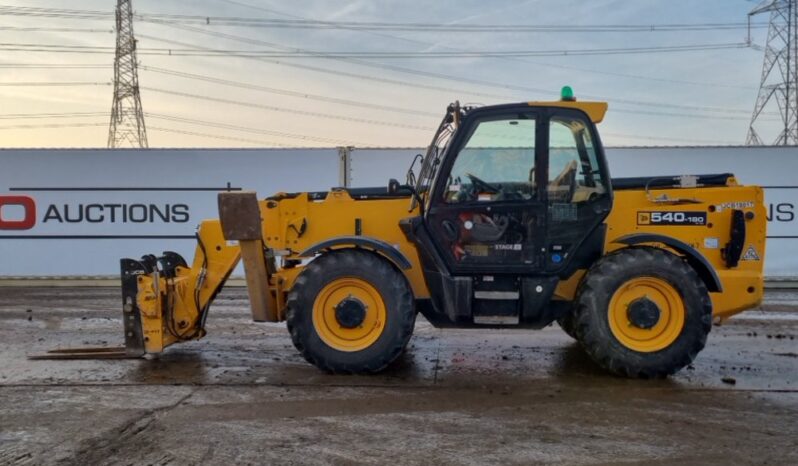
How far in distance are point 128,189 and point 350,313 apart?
9.32 metres

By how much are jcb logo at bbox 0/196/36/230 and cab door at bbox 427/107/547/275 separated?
10566 mm

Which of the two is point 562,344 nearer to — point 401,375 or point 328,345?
point 401,375

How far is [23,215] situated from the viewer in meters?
13.7

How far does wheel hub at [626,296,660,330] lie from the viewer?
586 centimetres

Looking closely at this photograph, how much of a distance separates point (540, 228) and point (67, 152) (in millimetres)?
11099

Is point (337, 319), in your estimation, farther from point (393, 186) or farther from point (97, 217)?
point (97, 217)

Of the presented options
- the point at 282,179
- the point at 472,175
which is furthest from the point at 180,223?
the point at 472,175

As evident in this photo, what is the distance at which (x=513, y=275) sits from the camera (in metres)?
6.11

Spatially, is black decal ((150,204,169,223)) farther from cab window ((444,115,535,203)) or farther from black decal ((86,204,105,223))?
cab window ((444,115,535,203))

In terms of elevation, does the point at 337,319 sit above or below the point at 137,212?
below

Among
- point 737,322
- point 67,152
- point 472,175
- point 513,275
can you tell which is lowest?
point 737,322

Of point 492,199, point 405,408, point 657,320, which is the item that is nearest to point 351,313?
point 405,408

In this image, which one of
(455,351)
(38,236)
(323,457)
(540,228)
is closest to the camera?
(323,457)

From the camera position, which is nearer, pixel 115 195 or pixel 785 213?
pixel 785 213
